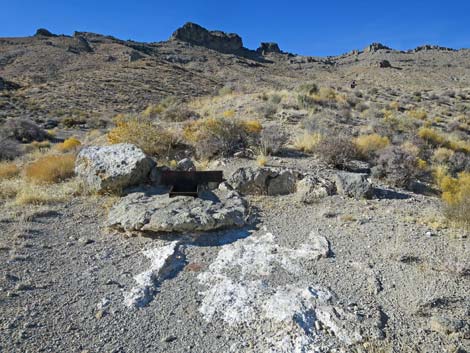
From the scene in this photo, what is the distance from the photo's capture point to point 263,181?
602cm

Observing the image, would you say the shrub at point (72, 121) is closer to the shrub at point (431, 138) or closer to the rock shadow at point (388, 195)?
the shrub at point (431, 138)

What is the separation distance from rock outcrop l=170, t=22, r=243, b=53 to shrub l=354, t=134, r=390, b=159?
6372 cm

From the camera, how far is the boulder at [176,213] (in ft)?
15.1

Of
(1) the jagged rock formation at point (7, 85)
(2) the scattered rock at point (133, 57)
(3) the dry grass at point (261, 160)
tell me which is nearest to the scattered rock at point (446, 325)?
(3) the dry grass at point (261, 160)

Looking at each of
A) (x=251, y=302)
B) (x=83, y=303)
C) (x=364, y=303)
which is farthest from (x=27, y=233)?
(x=364, y=303)

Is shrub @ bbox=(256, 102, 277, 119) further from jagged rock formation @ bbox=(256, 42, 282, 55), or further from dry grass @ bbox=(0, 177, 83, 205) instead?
jagged rock formation @ bbox=(256, 42, 282, 55)

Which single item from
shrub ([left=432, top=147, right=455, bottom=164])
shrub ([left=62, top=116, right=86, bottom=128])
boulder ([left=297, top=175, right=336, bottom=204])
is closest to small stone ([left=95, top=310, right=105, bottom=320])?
boulder ([left=297, top=175, right=336, bottom=204])

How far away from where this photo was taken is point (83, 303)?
3291 millimetres

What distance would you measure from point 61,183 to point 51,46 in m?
48.9

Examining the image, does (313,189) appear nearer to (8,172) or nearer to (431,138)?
(8,172)

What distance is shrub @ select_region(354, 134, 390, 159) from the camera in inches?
322

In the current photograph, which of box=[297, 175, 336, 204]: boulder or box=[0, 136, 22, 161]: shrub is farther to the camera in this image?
box=[0, 136, 22, 161]: shrub

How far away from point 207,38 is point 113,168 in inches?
2787

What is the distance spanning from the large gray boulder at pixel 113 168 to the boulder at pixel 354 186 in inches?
138
